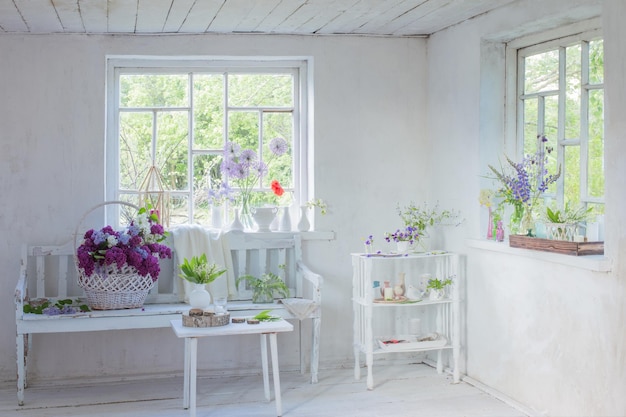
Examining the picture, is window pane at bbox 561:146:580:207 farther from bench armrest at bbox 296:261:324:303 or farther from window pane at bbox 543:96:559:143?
bench armrest at bbox 296:261:324:303

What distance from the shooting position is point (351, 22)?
5.19 metres

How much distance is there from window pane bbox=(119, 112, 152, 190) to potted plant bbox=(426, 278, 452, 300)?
206 centimetres

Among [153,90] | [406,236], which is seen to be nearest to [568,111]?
[406,236]

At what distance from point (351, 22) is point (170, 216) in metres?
1.78

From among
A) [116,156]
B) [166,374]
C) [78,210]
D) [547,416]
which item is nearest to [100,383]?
[166,374]

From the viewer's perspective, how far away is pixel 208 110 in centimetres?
572

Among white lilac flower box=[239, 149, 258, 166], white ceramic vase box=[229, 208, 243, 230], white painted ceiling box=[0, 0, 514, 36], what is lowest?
white ceramic vase box=[229, 208, 243, 230]

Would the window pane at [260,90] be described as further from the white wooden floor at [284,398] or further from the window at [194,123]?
the white wooden floor at [284,398]

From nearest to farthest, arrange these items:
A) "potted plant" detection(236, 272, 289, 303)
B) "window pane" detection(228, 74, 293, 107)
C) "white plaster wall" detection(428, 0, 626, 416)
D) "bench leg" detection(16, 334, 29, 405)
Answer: "white plaster wall" detection(428, 0, 626, 416) < "bench leg" detection(16, 334, 29, 405) < "potted plant" detection(236, 272, 289, 303) < "window pane" detection(228, 74, 293, 107)

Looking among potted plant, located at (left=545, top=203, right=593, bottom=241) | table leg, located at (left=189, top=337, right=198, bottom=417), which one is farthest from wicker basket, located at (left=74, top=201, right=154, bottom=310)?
potted plant, located at (left=545, top=203, right=593, bottom=241)

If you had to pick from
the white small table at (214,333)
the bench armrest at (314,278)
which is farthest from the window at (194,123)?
the white small table at (214,333)

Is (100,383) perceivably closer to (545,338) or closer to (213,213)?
(213,213)

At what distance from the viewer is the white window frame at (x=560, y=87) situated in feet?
14.2

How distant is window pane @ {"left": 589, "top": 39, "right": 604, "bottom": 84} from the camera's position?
422 centimetres
